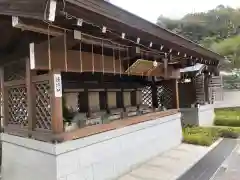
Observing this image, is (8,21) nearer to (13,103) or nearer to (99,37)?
(99,37)

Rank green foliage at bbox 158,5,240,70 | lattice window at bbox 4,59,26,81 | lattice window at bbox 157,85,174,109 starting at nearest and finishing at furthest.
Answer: lattice window at bbox 4,59,26,81 → lattice window at bbox 157,85,174,109 → green foliage at bbox 158,5,240,70

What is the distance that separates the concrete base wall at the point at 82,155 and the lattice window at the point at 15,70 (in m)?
1.24


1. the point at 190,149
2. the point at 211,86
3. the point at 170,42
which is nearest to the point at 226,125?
the point at 211,86

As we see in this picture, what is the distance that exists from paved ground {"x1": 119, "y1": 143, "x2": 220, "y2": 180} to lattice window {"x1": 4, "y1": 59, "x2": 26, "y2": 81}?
3.10 m

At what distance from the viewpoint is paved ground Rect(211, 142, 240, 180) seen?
5.72 metres

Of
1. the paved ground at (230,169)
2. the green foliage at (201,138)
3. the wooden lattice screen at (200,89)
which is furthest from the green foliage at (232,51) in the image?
the paved ground at (230,169)

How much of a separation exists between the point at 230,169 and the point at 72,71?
4.46m

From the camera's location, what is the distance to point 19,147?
207 inches

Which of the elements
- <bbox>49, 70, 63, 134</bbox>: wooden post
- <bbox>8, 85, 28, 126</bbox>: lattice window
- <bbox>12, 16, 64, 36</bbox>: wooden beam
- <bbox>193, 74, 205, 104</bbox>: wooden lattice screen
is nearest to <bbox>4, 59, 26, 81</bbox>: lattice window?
<bbox>8, 85, 28, 126</bbox>: lattice window

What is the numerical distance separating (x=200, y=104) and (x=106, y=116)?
8506 millimetres

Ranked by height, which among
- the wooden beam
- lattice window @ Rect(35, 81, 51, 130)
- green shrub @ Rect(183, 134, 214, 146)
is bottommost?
green shrub @ Rect(183, 134, 214, 146)

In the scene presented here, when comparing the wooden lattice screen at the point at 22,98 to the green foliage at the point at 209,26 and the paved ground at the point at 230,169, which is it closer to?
the paved ground at the point at 230,169

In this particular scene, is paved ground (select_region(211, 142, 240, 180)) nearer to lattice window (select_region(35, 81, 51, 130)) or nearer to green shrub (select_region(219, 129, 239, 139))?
green shrub (select_region(219, 129, 239, 139))

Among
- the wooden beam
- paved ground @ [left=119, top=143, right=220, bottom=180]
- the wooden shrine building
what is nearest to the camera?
the wooden beam
